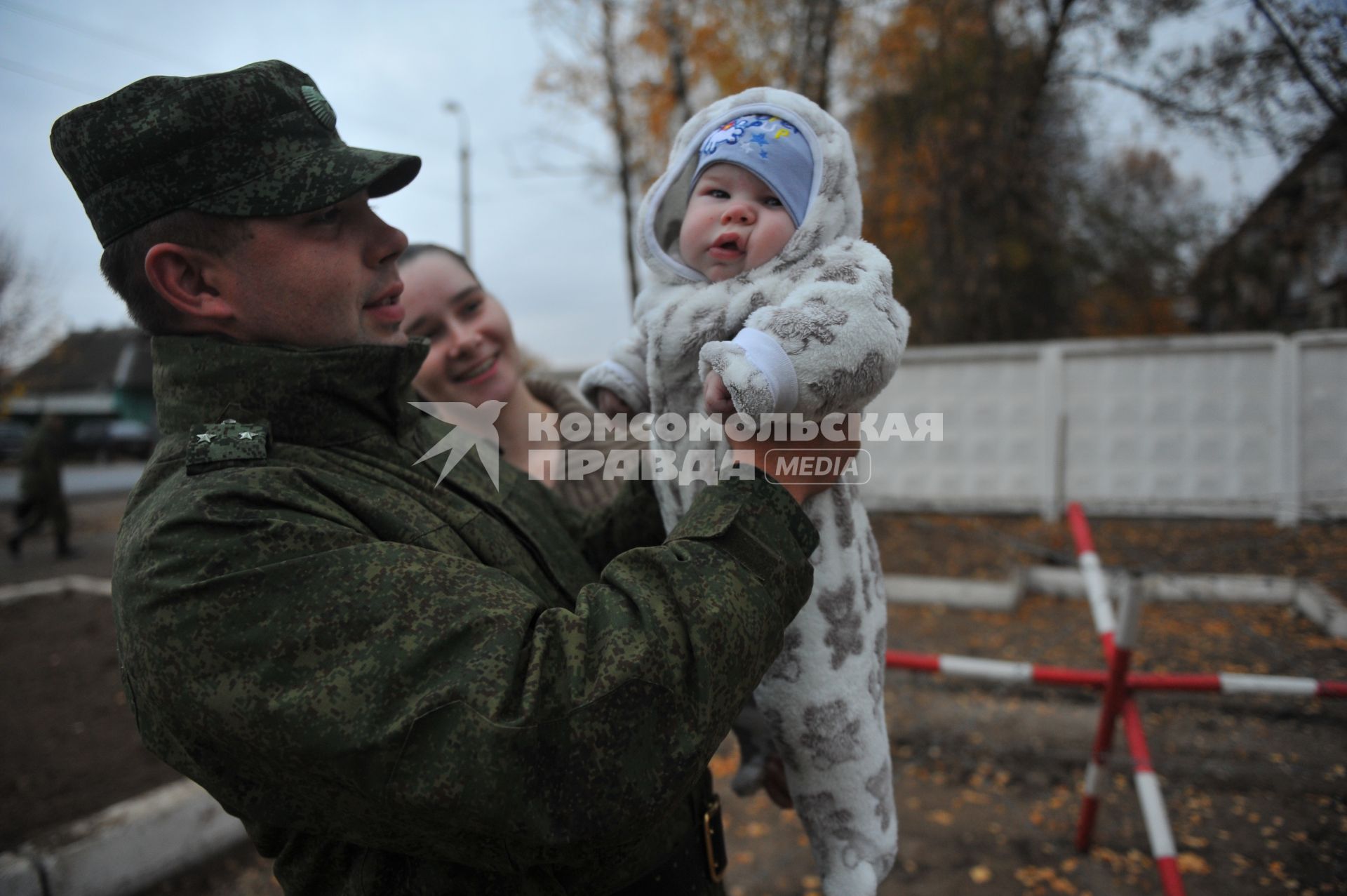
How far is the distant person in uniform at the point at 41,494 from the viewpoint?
33.5 feet

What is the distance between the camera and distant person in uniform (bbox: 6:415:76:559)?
1021 centimetres

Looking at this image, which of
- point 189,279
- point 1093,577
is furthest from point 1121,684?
point 189,279

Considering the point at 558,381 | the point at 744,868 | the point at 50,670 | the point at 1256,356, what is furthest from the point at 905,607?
the point at 50,670

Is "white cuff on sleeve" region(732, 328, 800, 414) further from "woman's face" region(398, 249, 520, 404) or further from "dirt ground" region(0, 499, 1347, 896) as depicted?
"dirt ground" region(0, 499, 1347, 896)

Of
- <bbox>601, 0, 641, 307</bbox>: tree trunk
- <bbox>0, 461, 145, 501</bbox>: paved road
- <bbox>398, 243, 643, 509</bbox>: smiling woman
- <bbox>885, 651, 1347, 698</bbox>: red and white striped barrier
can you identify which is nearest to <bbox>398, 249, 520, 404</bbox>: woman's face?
<bbox>398, 243, 643, 509</bbox>: smiling woman

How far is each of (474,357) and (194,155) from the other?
1.40 m

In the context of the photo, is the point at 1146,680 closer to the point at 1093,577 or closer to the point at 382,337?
the point at 1093,577

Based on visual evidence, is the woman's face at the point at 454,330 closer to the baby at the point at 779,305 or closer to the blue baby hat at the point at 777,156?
the baby at the point at 779,305

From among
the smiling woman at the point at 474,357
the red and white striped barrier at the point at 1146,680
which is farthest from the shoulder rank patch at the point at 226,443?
the red and white striped barrier at the point at 1146,680

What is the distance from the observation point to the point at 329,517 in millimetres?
1068

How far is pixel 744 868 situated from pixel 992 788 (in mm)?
1418

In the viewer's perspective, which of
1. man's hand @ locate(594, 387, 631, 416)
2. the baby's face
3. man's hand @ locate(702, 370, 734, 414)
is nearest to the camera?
man's hand @ locate(702, 370, 734, 414)

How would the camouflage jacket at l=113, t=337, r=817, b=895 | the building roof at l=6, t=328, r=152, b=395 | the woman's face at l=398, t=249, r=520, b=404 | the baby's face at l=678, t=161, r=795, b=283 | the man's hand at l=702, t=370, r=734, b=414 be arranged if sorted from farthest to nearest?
1. the building roof at l=6, t=328, r=152, b=395
2. the woman's face at l=398, t=249, r=520, b=404
3. the baby's face at l=678, t=161, r=795, b=283
4. the man's hand at l=702, t=370, r=734, b=414
5. the camouflage jacket at l=113, t=337, r=817, b=895

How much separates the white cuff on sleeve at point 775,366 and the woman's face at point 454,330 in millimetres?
1570
